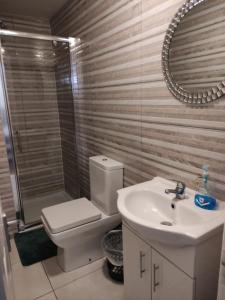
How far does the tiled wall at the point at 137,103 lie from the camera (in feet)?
3.93

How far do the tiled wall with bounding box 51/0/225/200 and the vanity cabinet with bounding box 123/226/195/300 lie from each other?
1.49 feet

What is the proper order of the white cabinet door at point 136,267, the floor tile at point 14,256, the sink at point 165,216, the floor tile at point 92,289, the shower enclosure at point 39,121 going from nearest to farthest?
the sink at point 165,216 < the white cabinet door at point 136,267 < the floor tile at point 92,289 < the floor tile at point 14,256 < the shower enclosure at point 39,121

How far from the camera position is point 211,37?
1075 mm

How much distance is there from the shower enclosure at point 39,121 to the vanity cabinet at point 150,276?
5.23 ft

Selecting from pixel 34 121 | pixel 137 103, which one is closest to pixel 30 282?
pixel 137 103

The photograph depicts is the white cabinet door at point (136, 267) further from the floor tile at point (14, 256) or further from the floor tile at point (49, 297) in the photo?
the floor tile at point (14, 256)

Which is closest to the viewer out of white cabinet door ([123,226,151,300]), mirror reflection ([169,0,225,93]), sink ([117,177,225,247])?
sink ([117,177,225,247])

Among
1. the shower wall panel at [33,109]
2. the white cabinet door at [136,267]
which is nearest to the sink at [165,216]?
the white cabinet door at [136,267]

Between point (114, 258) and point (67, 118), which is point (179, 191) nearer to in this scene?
point (114, 258)

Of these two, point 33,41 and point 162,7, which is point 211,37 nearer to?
point 162,7

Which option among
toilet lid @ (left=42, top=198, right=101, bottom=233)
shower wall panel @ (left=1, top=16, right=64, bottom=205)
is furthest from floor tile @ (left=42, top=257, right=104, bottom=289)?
shower wall panel @ (left=1, top=16, right=64, bottom=205)

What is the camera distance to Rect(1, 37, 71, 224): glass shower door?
8.54 ft

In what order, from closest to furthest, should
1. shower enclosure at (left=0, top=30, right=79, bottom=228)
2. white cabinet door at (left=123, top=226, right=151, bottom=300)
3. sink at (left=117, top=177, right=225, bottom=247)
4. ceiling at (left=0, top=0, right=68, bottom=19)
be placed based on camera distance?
sink at (left=117, top=177, right=225, bottom=247), white cabinet door at (left=123, top=226, right=151, bottom=300), ceiling at (left=0, top=0, right=68, bottom=19), shower enclosure at (left=0, top=30, right=79, bottom=228)

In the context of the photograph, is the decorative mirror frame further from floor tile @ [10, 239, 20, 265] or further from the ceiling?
floor tile @ [10, 239, 20, 265]
